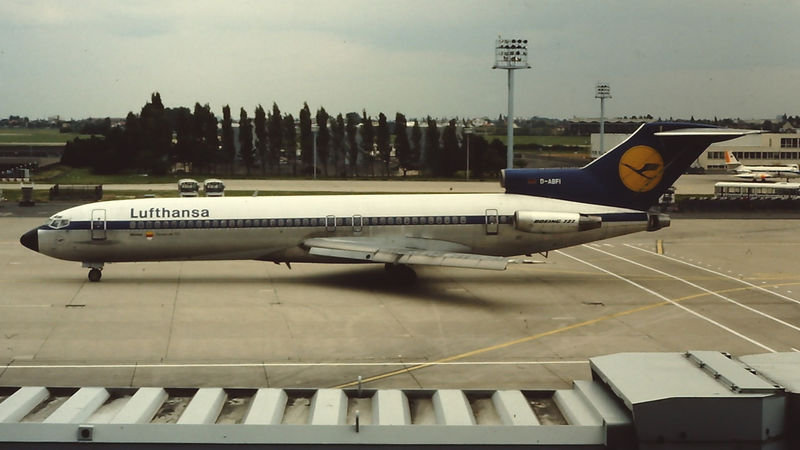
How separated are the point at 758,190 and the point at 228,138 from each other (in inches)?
2715

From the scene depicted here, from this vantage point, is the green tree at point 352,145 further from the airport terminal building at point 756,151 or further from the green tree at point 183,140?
the airport terminal building at point 756,151

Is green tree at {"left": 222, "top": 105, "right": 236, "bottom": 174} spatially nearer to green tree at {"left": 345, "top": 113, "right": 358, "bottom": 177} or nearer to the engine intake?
green tree at {"left": 345, "top": 113, "right": 358, "bottom": 177}

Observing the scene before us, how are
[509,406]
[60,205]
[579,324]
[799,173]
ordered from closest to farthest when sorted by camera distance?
1. [509,406]
2. [579,324]
3. [60,205]
4. [799,173]

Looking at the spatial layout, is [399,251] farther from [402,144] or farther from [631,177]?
[402,144]

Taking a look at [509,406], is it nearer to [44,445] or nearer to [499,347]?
[44,445]

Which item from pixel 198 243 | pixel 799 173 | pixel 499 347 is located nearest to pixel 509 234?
pixel 499 347

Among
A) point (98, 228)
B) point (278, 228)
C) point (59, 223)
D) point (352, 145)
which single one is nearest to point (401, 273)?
point (278, 228)

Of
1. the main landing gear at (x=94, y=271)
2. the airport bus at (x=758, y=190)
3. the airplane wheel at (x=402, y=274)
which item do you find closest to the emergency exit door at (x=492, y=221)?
the airplane wheel at (x=402, y=274)

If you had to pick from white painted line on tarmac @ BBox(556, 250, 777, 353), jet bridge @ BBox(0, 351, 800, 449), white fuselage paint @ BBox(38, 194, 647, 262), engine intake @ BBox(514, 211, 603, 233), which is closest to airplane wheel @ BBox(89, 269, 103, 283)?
white fuselage paint @ BBox(38, 194, 647, 262)

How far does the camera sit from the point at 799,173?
3782 inches

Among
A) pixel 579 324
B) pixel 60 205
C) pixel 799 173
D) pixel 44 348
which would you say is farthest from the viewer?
pixel 799 173

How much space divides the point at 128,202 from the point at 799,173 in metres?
85.3

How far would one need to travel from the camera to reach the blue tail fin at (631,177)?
34.7m

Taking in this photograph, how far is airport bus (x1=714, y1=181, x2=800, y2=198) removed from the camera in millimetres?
76562
